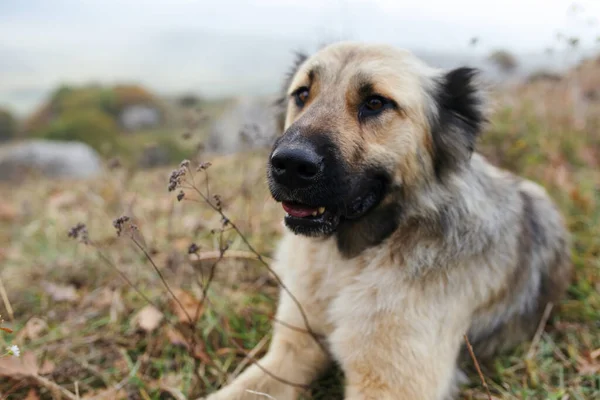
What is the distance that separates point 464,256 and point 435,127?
70 cm

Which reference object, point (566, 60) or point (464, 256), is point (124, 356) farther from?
point (566, 60)

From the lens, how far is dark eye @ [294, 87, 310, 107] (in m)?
2.85

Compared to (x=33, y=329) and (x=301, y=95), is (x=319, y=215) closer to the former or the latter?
(x=301, y=95)

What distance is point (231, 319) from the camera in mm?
3402

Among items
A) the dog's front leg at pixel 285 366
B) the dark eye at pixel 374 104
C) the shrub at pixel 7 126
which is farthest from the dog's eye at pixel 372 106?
the shrub at pixel 7 126

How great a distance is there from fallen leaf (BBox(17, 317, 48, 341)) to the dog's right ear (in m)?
2.07

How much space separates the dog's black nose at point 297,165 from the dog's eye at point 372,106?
0.48 metres

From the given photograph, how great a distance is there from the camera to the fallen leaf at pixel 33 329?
3.27m

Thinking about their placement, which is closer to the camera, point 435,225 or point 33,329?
point 435,225

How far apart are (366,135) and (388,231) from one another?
54cm

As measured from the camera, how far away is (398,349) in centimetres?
245

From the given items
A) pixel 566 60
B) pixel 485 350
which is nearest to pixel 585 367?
pixel 485 350

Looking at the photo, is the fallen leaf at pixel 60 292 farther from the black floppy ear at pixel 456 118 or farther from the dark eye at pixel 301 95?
the black floppy ear at pixel 456 118

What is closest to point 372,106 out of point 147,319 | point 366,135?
point 366,135
